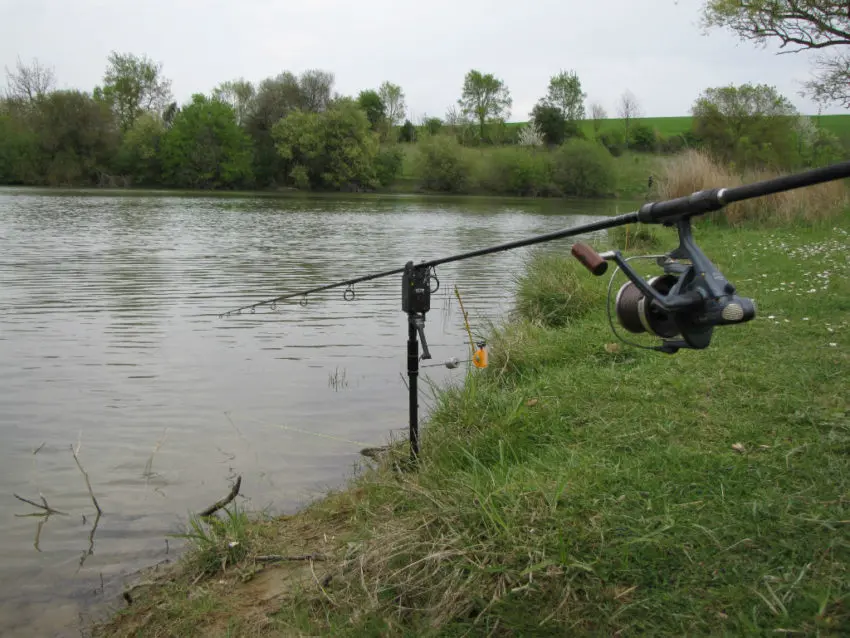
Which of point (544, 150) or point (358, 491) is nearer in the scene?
point (358, 491)

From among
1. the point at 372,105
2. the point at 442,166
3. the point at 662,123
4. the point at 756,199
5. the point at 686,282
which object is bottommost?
the point at 686,282

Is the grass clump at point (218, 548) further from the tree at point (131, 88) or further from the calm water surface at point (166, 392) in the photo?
the tree at point (131, 88)

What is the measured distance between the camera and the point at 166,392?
7.39m

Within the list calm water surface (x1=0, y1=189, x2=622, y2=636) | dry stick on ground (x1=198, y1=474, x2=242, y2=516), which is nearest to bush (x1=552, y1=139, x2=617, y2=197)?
calm water surface (x1=0, y1=189, x2=622, y2=636)

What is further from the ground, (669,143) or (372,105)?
(372,105)

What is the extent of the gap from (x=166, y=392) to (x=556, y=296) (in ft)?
15.7

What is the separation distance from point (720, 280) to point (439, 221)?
3118 cm

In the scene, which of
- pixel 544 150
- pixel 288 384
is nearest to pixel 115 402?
pixel 288 384

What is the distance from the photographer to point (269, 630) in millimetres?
3188

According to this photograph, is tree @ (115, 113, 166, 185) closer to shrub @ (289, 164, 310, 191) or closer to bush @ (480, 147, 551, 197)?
shrub @ (289, 164, 310, 191)

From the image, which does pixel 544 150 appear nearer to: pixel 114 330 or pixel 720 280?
pixel 114 330

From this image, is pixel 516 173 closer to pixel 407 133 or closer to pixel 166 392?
pixel 407 133

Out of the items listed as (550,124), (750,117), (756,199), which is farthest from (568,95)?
(756,199)

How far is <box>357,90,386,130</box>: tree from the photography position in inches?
3548
